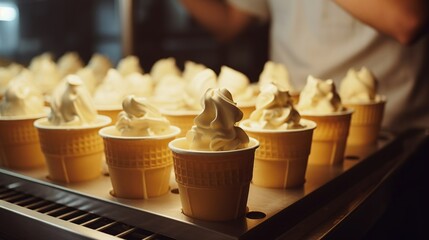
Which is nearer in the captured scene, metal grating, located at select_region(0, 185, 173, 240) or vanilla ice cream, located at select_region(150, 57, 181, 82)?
metal grating, located at select_region(0, 185, 173, 240)

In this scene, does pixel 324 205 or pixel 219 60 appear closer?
pixel 324 205

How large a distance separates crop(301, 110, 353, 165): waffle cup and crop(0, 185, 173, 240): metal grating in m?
0.73

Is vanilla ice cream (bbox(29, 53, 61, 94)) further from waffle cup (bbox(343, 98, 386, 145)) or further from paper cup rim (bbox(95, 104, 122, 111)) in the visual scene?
waffle cup (bbox(343, 98, 386, 145))

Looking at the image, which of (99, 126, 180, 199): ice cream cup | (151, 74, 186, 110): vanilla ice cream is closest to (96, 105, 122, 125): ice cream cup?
(151, 74, 186, 110): vanilla ice cream

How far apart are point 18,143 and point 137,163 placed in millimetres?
603

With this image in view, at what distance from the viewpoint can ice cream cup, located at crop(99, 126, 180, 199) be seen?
132 cm

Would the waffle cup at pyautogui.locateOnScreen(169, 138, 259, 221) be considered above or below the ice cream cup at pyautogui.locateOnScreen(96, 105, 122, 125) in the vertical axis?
below

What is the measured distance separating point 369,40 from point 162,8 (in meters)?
1.40

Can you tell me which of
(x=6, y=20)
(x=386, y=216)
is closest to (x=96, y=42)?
(x=6, y=20)

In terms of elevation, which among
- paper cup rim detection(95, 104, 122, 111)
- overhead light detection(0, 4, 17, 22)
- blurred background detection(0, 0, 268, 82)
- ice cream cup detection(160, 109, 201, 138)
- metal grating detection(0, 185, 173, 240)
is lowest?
metal grating detection(0, 185, 173, 240)

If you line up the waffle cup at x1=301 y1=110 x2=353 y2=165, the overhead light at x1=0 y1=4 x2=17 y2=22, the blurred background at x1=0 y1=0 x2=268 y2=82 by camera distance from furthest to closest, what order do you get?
the overhead light at x1=0 y1=4 x2=17 y2=22 → the blurred background at x1=0 y1=0 x2=268 y2=82 → the waffle cup at x1=301 y1=110 x2=353 y2=165

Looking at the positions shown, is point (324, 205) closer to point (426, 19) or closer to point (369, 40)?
point (426, 19)

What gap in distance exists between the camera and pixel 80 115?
1545 millimetres

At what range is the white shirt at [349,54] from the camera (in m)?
2.37
